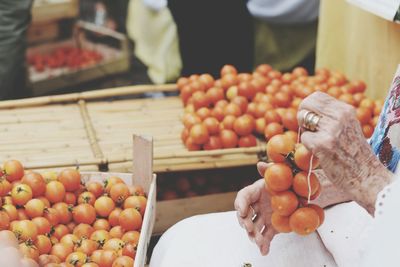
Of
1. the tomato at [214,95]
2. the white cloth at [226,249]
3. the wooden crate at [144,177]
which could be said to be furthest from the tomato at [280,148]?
the tomato at [214,95]

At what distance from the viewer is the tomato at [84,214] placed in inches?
84.1

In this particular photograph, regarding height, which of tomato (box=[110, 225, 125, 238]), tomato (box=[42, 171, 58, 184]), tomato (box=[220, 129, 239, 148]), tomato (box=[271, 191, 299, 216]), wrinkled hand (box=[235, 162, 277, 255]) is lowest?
tomato (box=[220, 129, 239, 148])

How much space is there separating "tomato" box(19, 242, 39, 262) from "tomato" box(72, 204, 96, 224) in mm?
310

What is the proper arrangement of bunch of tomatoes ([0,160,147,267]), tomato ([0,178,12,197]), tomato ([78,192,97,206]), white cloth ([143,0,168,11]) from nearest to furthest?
bunch of tomatoes ([0,160,147,267]) < tomato ([0,178,12,197]) < tomato ([78,192,97,206]) < white cloth ([143,0,168,11])

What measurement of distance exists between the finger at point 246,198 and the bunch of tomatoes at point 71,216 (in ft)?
1.39

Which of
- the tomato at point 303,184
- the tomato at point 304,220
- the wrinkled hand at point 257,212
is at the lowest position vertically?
the wrinkled hand at point 257,212

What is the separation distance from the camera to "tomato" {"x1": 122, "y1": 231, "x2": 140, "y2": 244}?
2.01 metres

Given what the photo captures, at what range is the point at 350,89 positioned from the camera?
3010mm

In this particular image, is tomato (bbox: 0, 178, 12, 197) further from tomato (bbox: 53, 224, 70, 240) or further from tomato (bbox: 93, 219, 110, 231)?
tomato (bbox: 93, 219, 110, 231)

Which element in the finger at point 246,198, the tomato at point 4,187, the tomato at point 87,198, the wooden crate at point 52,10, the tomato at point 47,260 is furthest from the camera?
the wooden crate at point 52,10

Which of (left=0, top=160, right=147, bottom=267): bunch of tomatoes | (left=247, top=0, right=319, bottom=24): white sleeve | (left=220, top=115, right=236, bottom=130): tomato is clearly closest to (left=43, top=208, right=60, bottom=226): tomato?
(left=0, top=160, right=147, bottom=267): bunch of tomatoes

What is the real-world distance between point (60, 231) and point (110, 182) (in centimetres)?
28

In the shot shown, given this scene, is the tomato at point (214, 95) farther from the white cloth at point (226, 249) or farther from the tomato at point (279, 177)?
the tomato at point (279, 177)

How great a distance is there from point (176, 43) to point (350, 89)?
6.24 ft
